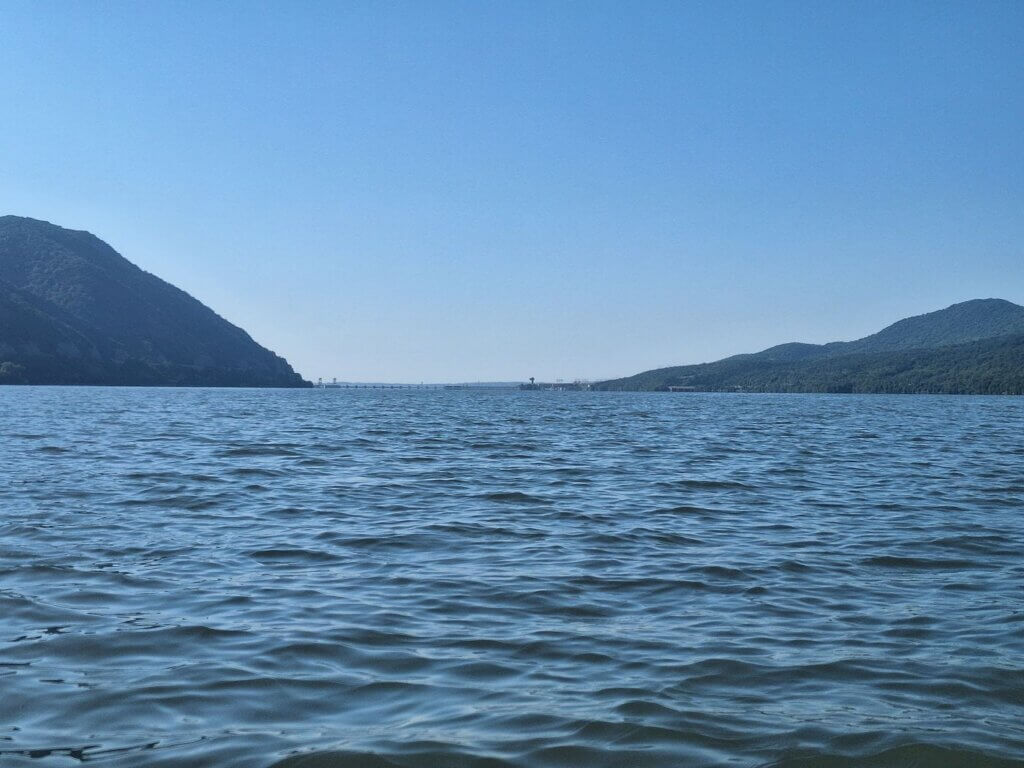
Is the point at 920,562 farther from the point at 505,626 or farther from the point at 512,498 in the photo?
the point at 512,498

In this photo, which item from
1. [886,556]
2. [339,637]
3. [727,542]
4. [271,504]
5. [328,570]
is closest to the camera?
[339,637]

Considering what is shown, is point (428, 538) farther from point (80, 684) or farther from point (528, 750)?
point (528, 750)

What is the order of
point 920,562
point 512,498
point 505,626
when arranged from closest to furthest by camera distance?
point 505,626, point 920,562, point 512,498

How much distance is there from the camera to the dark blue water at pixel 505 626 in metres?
6.61

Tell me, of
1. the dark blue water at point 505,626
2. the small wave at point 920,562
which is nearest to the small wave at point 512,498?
the dark blue water at point 505,626

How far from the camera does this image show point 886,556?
45.6ft

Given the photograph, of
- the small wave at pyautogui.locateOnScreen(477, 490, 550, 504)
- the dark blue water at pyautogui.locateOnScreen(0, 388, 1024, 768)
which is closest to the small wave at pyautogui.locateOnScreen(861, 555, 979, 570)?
the dark blue water at pyautogui.locateOnScreen(0, 388, 1024, 768)

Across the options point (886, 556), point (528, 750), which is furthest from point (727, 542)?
point (528, 750)

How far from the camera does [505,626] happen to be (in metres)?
9.63

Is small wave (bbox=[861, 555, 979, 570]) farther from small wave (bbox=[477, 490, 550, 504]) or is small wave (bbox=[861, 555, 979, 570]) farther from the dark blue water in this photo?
small wave (bbox=[477, 490, 550, 504])

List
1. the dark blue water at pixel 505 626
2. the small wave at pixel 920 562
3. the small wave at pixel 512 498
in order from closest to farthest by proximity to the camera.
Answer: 1. the dark blue water at pixel 505 626
2. the small wave at pixel 920 562
3. the small wave at pixel 512 498

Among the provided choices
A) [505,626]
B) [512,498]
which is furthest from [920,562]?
[512,498]

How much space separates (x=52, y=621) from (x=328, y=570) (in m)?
3.71

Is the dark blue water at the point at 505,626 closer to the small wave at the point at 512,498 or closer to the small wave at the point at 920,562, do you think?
the small wave at the point at 920,562
